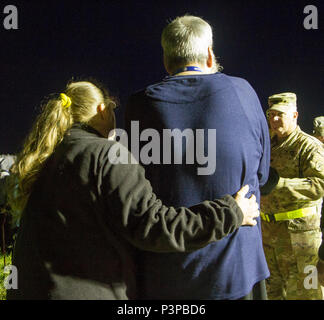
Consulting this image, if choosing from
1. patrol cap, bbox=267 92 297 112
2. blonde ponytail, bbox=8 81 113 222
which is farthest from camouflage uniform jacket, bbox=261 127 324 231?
blonde ponytail, bbox=8 81 113 222

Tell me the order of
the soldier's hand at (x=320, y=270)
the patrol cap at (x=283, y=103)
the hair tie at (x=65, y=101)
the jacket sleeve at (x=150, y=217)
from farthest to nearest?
the soldier's hand at (x=320, y=270) → the patrol cap at (x=283, y=103) → the hair tie at (x=65, y=101) → the jacket sleeve at (x=150, y=217)

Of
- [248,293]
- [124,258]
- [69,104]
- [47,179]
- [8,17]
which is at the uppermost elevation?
[8,17]

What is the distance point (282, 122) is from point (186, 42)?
5.64 feet

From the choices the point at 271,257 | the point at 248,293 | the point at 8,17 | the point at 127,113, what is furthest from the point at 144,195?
the point at 8,17

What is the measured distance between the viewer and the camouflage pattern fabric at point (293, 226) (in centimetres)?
257

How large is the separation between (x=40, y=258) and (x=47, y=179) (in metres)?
0.26

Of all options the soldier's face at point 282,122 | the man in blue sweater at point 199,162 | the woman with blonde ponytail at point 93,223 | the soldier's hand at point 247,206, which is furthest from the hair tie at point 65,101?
the soldier's face at point 282,122

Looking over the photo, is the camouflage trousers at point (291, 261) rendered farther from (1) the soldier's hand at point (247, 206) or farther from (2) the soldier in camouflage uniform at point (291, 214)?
(1) the soldier's hand at point (247, 206)

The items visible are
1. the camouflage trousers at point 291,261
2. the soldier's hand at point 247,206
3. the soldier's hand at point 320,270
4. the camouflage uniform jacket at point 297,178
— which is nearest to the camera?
the soldier's hand at point 247,206

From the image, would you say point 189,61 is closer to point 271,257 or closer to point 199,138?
point 199,138

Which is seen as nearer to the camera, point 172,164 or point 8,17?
point 172,164

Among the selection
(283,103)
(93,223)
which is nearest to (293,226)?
(283,103)

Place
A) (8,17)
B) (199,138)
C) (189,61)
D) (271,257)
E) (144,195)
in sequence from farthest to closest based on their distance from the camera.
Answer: (8,17)
(271,257)
(189,61)
(199,138)
(144,195)

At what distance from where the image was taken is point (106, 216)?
1.15 m
